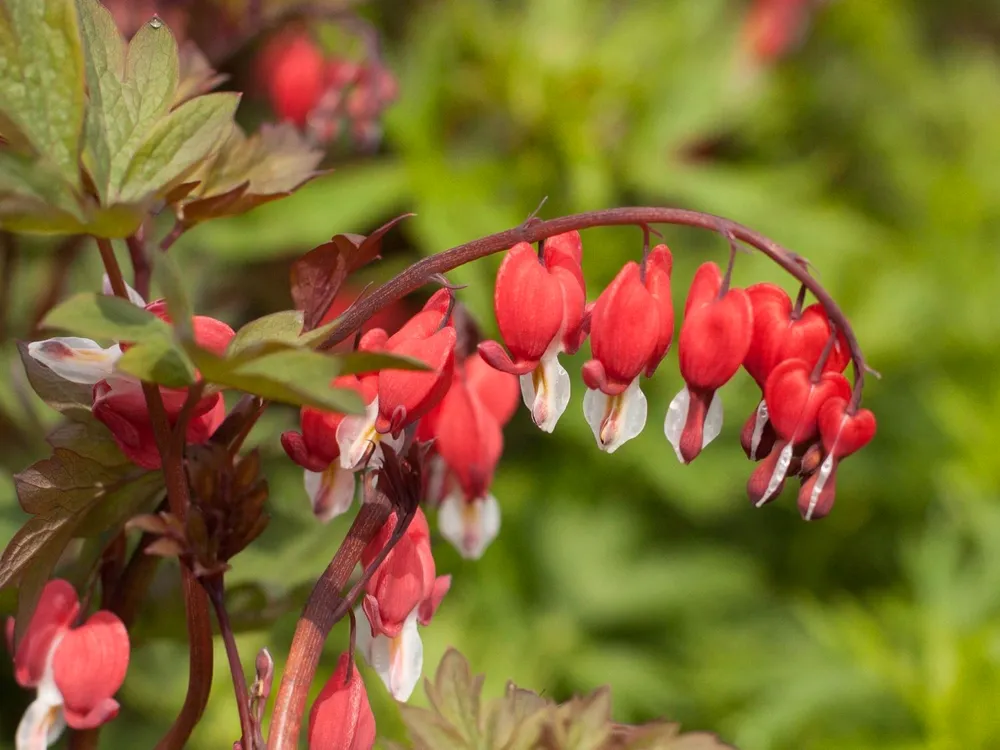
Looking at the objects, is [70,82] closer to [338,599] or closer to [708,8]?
[338,599]

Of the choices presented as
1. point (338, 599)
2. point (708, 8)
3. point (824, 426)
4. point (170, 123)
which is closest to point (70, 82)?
point (170, 123)

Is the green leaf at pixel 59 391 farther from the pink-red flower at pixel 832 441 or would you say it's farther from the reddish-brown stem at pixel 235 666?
the pink-red flower at pixel 832 441

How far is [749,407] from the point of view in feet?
7.09

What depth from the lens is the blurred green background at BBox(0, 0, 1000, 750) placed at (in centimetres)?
166

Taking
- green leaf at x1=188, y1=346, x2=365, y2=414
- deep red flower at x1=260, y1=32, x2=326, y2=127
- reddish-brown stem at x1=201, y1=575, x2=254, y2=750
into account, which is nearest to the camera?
green leaf at x1=188, y1=346, x2=365, y2=414

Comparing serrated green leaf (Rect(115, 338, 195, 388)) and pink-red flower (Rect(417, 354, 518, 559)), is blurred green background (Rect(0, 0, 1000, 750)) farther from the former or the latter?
serrated green leaf (Rect(115, 338, 195, 388))

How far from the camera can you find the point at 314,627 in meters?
0.63

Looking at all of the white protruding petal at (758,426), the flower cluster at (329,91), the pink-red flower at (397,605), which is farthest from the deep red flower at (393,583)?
the flower cluster at (329,91)

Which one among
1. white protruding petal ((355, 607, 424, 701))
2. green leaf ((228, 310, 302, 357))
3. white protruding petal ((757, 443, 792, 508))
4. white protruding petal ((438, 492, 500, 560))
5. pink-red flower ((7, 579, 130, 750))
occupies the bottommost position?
pink-red flower ((7, 579, 130, 750))

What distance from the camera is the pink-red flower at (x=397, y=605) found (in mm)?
659

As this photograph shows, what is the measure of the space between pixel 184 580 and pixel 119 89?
283mm

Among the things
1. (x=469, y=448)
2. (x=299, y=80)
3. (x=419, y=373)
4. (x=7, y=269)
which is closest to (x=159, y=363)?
(x=419, y=373)

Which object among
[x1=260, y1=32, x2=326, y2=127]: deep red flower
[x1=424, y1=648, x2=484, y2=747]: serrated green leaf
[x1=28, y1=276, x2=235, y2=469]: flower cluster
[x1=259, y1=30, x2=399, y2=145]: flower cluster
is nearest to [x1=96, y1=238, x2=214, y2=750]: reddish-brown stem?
[x1=28, y1=276, x2=235, y2=469]: flower cluster

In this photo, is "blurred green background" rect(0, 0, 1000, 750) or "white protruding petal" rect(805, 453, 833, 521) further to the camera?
"blurred green background" rect(0, 0, 1000, 750)
